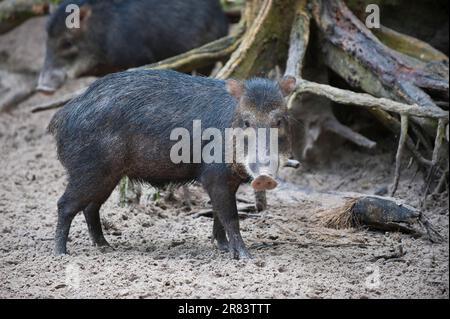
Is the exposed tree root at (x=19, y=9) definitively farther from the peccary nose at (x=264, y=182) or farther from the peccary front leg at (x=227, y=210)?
the peccary nose at (x=264, y=182)

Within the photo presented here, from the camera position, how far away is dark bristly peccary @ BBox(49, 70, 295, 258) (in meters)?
4.95

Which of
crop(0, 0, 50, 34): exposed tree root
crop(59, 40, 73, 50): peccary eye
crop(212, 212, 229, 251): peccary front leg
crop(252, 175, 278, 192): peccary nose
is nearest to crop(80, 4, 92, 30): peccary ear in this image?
crop(59, 40, 73, 50): peccary eye

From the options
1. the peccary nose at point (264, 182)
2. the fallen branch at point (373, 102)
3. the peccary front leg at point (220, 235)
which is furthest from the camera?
the fallen branch at point (373, 102)

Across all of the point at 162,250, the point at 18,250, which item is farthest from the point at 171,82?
the point at 18,250

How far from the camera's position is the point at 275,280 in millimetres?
4379

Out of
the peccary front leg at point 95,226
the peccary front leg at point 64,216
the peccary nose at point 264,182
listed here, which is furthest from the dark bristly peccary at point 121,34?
the peccary nose at point 264,182

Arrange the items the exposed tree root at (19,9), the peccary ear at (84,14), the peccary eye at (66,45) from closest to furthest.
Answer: the peccary ear at (84,14)
the peccary eye at (66,45)
the exposed tree root at (19,9)

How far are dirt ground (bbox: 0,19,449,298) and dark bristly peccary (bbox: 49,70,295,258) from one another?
31 cm

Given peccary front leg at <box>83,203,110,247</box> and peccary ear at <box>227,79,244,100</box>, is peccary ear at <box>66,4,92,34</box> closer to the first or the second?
peccary front leg at <box>83,203,110,247</box>

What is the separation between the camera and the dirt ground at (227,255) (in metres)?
4.30

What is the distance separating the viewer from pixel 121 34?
827cm

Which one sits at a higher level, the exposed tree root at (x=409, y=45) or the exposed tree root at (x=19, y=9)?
the exposed tree root at (x=19, y=9)

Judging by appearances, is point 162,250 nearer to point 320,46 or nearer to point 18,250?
point 18,250

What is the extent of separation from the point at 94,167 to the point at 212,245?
3.23 ft
